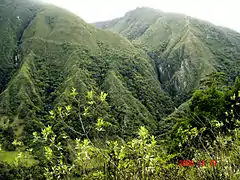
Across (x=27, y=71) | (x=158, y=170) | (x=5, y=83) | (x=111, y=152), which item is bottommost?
(x=5, y=83)

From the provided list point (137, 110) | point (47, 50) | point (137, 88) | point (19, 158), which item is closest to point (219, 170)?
point (19, 158)

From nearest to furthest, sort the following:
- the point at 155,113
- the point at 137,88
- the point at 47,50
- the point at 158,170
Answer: the point at 158,170, the point at 155,113, the point at 137,88, the point at 47,50

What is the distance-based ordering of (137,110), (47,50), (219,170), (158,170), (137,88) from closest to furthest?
(219,170), (158,170), (137,110), (137,88), (47,50)

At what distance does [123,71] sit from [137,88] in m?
18.4

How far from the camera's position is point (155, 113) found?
6649 inches

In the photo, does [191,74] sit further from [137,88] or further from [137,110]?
[137,110]

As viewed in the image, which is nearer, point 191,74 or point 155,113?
point 155,113

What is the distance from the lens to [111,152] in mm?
6223

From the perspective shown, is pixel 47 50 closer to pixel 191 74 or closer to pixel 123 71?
pixel 123 71

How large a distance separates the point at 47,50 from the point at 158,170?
202m

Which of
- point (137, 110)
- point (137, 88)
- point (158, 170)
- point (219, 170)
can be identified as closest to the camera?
point (219, 170)

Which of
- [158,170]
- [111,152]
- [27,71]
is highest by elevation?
[111,152]

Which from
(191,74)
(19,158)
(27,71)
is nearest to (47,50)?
(27,71)

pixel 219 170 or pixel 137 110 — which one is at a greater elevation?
pixel 219 170
